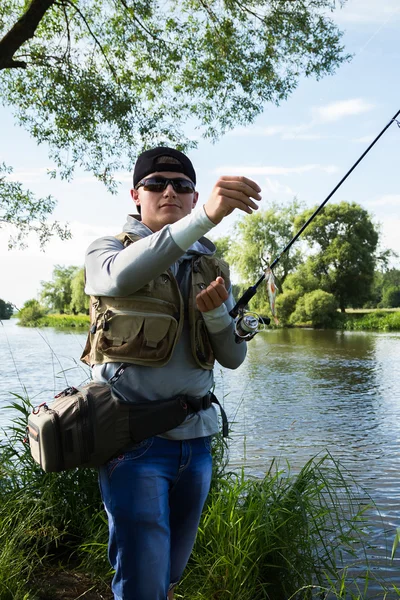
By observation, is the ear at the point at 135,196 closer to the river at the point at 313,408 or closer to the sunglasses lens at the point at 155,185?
the sunglasses lens at the point at 155,185

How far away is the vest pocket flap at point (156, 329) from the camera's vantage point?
87.0 inches

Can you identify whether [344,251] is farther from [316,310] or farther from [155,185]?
[155,185]

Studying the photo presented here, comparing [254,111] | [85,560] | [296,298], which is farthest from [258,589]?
[296,298]

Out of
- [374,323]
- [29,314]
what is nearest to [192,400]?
[29,314]

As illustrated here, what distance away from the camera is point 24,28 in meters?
8.73

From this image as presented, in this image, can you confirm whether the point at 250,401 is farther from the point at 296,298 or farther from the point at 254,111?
the point at 296,298

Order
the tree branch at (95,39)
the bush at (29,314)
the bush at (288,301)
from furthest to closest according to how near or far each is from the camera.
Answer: the bush at (288,301) → the tree branch at (95,39) → the bush at (29,314)

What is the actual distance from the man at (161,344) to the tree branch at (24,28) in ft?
23.9

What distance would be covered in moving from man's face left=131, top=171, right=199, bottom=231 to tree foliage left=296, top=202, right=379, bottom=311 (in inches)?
1865

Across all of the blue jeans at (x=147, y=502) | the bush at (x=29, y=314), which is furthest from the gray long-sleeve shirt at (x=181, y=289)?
the bush at (x=29, y=314)

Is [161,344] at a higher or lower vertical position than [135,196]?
lower

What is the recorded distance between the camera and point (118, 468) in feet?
7.08

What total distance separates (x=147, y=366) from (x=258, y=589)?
6.61 ft

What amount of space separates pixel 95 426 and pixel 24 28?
Result: 8.06 meters
